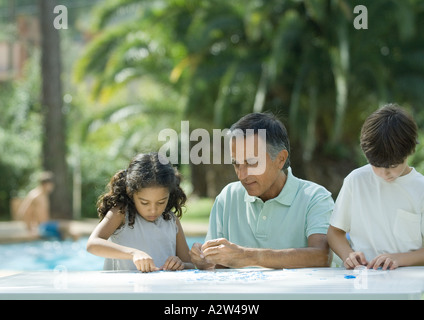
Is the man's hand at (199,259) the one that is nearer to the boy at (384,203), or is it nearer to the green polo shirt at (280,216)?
the green polo shirt at (280,216)

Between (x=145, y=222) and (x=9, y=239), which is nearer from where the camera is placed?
(x=145, y=222)

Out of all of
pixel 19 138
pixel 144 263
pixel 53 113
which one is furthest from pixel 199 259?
pixel 19 138

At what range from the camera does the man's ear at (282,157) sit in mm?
3310

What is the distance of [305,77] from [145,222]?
9208mm

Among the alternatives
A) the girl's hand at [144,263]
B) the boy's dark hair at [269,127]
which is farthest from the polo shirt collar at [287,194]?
the girl's hand at [144,263]

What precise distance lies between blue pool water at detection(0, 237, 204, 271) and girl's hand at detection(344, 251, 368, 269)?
762 centimetres

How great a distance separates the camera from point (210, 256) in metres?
2.95

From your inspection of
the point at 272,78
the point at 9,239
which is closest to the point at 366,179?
the point at 272,78

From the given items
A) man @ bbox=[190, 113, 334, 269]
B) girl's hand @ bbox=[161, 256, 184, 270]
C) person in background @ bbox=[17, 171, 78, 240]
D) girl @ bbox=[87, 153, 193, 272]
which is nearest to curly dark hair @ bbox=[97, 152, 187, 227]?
girl @ bbox=[87, 153, 193, 272]

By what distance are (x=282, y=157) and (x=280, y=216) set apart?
0.28 meters

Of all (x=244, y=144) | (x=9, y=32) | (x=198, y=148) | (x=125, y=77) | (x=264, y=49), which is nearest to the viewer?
(x=244, y=144)

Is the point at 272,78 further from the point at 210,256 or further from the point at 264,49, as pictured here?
the point at 210,256

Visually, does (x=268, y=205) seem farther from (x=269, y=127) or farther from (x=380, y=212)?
(x=380, y=212)

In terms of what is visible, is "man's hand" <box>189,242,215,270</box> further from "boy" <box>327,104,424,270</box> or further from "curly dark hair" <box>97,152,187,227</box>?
"boy" <box>327,104,424,270</box>
